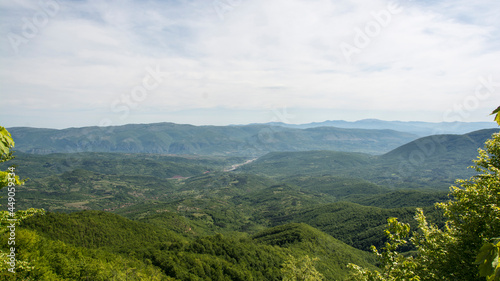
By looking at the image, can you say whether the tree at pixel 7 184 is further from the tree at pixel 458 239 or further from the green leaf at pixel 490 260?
the tree at pixel 458 239

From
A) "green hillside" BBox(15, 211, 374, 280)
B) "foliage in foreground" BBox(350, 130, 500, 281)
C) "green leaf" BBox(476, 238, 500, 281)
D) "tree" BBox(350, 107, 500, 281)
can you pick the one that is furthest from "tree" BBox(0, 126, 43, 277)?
"green hillside" BBox(15, 211, 374, 280)

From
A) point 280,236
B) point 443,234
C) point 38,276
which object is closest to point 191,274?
point 38,276

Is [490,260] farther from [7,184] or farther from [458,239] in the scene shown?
[458,239]

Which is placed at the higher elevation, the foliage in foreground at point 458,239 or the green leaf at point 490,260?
the green leaf at point 490,260

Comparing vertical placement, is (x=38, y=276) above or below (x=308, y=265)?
above

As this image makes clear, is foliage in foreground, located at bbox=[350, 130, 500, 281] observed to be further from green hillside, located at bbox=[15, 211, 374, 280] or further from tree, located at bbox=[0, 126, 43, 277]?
green hillside, located at bbox=[15, 211, 374, 280]

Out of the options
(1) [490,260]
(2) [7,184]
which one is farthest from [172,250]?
(1) [490,260]

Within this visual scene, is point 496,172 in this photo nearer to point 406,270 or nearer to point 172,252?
point 406,270

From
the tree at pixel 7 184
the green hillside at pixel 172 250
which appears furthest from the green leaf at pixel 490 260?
the green hillside at pixel 172 250
